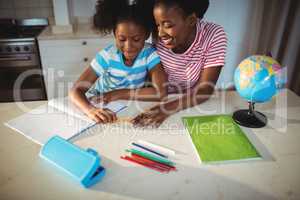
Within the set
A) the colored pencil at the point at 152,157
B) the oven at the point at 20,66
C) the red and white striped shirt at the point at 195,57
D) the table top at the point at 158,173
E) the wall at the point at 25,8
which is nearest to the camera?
the table top at the point at 158,173

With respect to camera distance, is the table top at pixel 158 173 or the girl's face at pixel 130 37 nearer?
the table top at pixel 158 173

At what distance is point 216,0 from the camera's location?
7.89 feet

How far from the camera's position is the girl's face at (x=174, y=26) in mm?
1103

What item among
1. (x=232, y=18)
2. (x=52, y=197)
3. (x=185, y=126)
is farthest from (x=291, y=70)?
(x=52, y=197)

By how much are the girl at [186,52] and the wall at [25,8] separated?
1.72 meters

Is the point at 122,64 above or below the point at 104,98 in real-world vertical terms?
above

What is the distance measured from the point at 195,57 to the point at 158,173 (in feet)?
2.40

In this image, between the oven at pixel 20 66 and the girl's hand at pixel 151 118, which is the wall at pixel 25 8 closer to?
the oven at pixel 20 66

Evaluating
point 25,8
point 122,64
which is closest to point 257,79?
point 122,64

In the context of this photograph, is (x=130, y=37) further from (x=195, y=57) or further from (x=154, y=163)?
(x=154, y=163)

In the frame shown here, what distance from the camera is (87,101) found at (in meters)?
1.09

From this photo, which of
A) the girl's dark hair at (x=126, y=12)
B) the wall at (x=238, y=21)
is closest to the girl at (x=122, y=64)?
the girl's dark hair at (x=126, y=12)

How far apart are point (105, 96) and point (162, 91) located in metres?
0.27

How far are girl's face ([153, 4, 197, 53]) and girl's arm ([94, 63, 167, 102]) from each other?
14 cm
